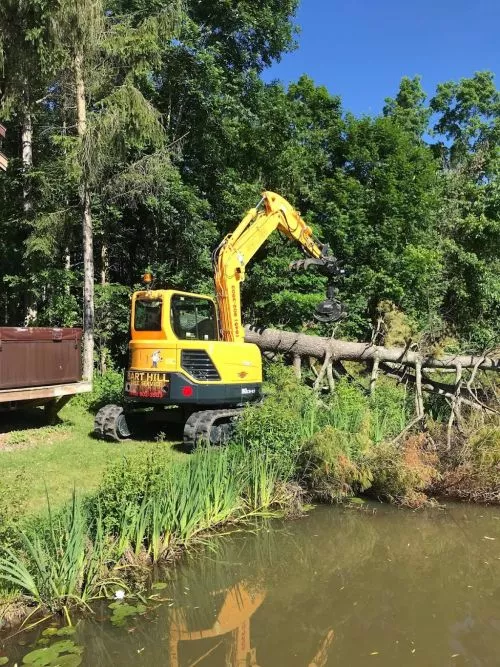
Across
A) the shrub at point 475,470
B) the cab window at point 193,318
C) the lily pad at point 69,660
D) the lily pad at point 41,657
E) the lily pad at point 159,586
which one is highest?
the cab window at point 193,318

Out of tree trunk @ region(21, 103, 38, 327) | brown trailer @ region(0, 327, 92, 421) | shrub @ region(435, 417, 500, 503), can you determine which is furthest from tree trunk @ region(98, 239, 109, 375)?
shrub @ region(435, 417, 500, 503)

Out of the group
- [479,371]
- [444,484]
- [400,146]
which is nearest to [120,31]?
[400,146]

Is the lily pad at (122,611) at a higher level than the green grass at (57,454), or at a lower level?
lower

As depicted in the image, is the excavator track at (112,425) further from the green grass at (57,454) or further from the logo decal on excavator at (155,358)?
the logo decal on excavator at (155,358)

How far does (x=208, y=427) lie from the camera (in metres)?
8.83

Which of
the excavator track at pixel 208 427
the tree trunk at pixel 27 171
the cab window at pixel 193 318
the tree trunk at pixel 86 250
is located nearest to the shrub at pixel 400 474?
the excavator track at pixel 208 427

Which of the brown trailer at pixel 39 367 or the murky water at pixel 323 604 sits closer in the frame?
the murky water at pixel 323 604

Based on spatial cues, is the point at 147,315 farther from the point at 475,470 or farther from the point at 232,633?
the point at 232,633

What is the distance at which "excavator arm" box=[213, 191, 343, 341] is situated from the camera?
10141 mm

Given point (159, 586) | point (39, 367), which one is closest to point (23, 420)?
point (39, 367)

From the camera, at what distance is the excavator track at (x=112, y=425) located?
31.6 ft

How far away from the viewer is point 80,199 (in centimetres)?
1375

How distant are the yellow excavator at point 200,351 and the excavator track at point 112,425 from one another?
0.02 m

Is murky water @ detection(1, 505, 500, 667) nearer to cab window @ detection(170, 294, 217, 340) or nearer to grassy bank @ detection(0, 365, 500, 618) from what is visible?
grassy bank @ detection(0, 365, 500, 618)
